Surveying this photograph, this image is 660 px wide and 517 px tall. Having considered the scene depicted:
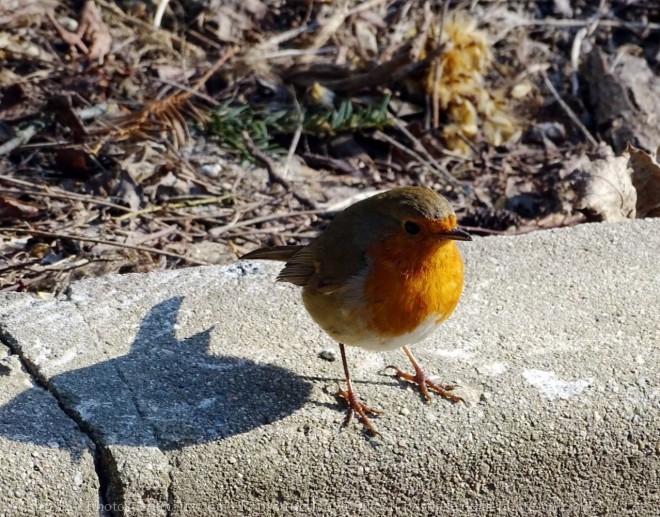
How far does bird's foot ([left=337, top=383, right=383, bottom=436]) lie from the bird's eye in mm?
531

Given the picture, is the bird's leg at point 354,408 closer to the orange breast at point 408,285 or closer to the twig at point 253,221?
the orange breast at point 408,285

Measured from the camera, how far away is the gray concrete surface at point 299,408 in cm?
Result: 279

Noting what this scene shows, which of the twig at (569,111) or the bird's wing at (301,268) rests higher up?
the bird's wing at (301,268)

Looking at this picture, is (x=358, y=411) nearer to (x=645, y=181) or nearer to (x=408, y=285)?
(x=408, y=285)

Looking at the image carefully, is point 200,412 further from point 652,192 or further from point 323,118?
point 652,192

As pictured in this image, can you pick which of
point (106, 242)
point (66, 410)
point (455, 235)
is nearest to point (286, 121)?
point (106, 242)

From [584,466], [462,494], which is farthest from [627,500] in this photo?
[462,494]

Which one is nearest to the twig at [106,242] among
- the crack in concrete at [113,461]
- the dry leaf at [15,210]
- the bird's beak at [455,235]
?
the dry leaf at [15,210]

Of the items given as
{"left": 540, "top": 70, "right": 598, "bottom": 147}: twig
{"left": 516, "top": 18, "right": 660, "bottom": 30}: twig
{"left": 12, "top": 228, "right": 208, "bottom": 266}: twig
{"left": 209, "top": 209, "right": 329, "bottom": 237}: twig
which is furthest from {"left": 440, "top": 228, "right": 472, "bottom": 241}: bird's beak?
{"left": 516, "top": 18, "right": 660, "bottom": 30}: twig

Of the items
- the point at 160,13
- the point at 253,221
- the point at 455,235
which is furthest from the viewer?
the point at 160,13

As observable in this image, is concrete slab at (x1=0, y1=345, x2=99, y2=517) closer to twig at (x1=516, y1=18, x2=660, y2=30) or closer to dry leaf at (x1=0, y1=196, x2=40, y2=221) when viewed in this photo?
dry leaf at (x1=0, y1=196, x2=40, y2=221)

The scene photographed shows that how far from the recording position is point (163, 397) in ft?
9.98

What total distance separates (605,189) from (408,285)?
2.07 m

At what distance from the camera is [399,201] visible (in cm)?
303
